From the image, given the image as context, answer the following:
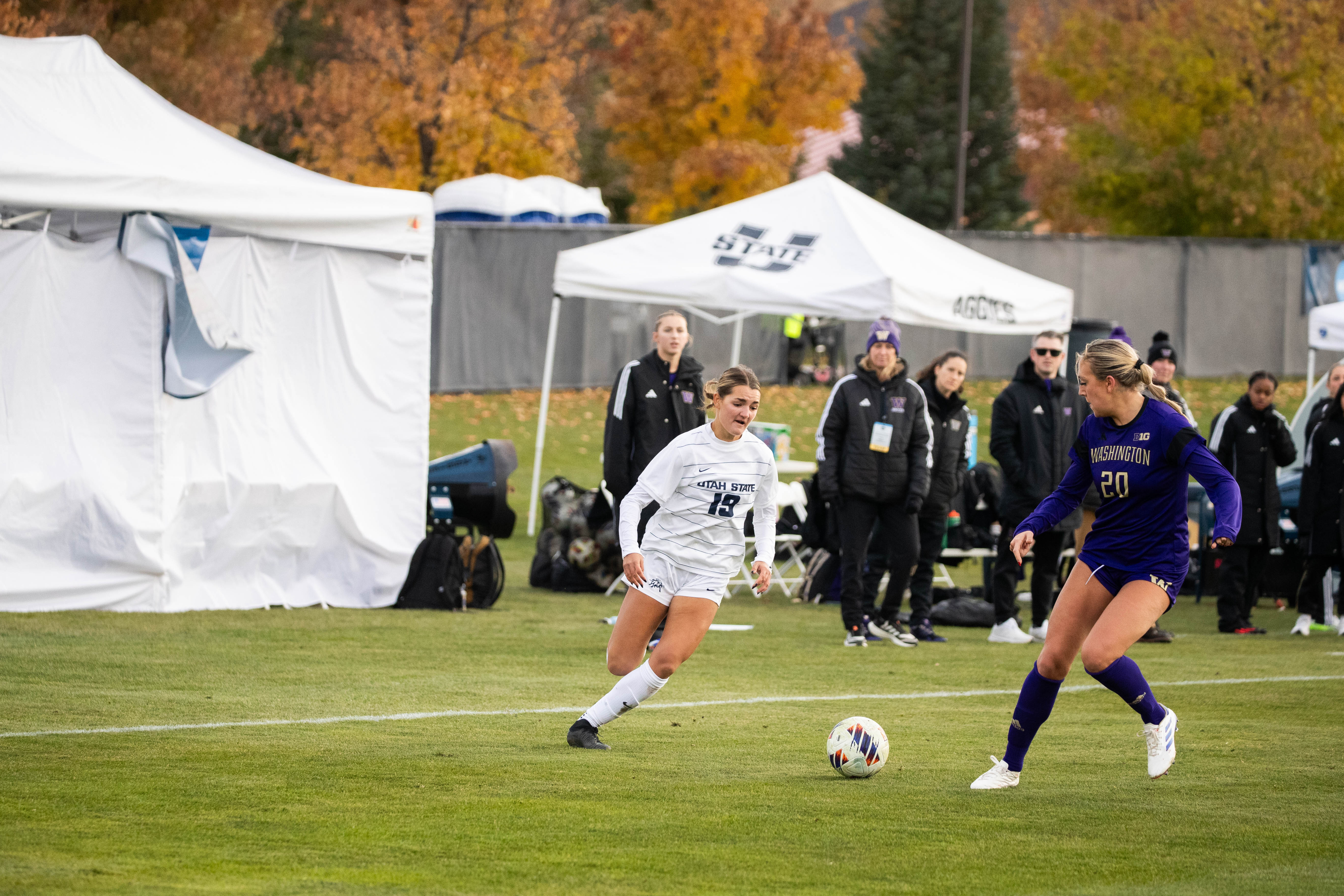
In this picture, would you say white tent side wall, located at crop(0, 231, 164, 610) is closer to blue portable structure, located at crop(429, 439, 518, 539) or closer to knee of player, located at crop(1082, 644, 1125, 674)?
blue portable structure, located at crop(429, 439, 518, 539)

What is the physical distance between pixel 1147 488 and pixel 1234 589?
21.3 ft

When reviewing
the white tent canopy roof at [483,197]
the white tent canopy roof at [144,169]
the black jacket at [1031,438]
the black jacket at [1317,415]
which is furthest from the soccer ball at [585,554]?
the white tent canopy roof at [483,197]

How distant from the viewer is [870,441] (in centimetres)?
1134

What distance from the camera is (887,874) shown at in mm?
5379

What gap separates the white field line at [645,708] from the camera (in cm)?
757

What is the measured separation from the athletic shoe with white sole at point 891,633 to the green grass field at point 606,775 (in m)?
0.14

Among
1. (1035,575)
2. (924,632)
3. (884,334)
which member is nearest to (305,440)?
(884,334)

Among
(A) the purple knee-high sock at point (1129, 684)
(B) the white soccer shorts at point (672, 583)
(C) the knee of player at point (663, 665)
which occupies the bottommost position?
(C) the knee of player at point (663, 665)

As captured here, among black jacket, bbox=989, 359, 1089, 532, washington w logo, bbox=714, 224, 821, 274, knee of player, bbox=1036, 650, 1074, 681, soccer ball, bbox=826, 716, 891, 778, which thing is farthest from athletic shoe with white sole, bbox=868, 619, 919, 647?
knee of player, bbox=1036, 650, 1074, 681

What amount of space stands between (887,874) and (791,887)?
377 mm

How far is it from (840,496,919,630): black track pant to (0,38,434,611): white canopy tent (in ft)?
11.3

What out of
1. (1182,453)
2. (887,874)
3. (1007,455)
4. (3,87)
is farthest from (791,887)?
(3,87)

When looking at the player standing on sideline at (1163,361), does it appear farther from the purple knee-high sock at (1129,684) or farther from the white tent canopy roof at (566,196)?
the white tent canopy roof at (566,196)

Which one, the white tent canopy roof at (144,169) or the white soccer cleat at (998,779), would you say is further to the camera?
the white tent canopy roof at (144,169)
